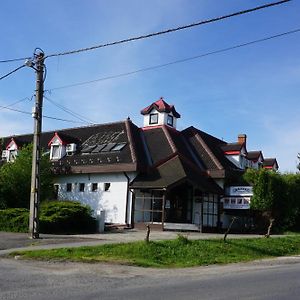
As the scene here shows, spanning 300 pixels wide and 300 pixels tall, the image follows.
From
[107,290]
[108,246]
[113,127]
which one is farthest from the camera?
[113,127]

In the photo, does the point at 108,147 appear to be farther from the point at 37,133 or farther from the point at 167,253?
the point at 167,253

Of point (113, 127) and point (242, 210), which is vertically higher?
Result: point (113, 127)

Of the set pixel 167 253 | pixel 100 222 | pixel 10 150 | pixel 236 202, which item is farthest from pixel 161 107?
pixel 167 253

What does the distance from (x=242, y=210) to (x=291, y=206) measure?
3.48 m

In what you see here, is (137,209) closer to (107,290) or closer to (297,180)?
(297,180)

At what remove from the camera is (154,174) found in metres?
33.8

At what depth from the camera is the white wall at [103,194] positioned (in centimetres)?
3447

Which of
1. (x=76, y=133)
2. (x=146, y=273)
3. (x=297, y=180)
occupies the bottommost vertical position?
(x=146, y=273)

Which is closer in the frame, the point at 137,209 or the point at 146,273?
the point at 146,273

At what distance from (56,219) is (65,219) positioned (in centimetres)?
67

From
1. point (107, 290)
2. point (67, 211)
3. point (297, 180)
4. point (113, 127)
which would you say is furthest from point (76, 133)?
point (107, 290)

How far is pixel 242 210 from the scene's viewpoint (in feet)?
116

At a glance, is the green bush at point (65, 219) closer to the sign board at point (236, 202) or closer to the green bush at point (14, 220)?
the green bush at point (14, 220)

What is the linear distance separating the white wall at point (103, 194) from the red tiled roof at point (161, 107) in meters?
6.96
